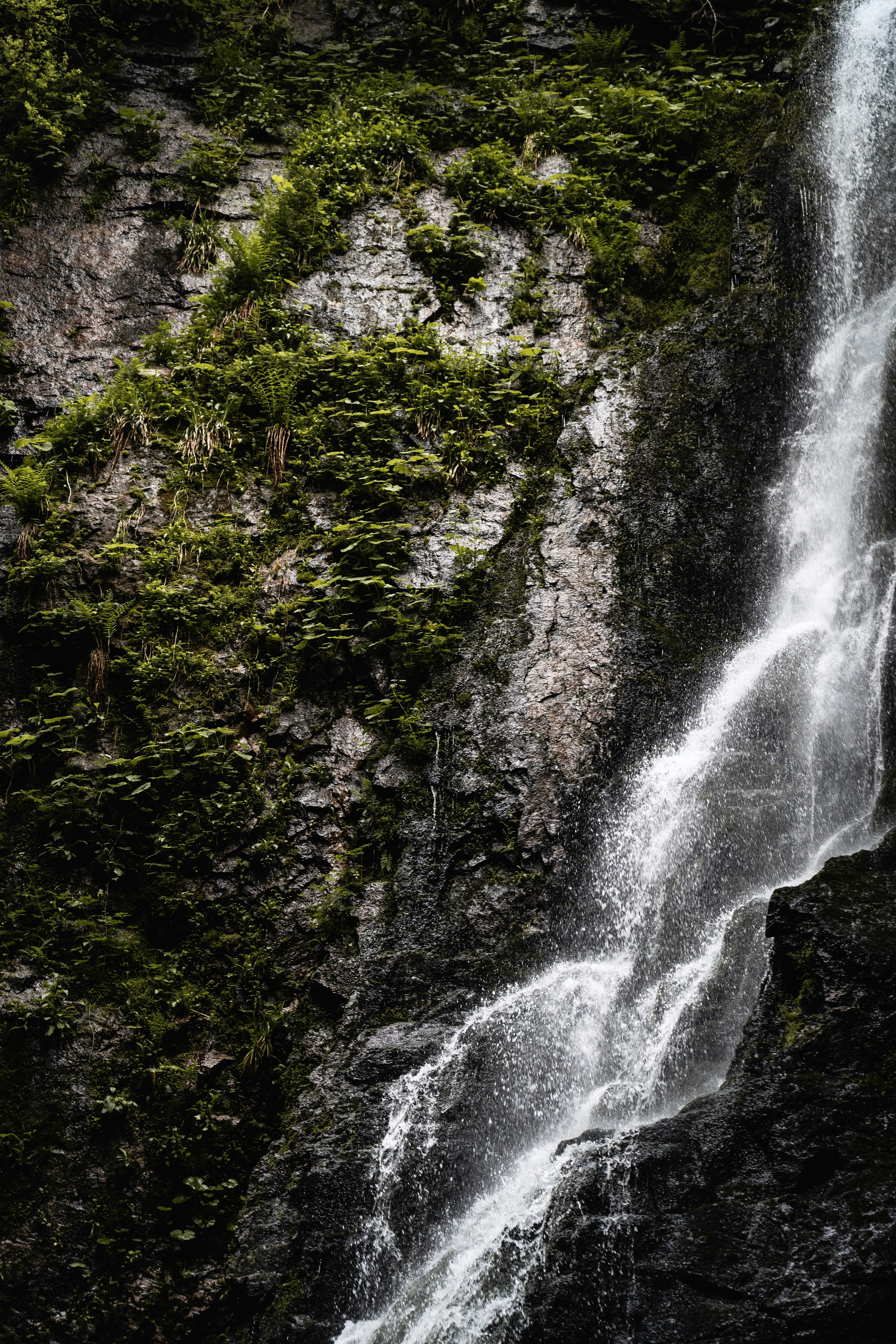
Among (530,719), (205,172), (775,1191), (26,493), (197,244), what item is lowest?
(775,1191)

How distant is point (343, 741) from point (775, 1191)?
3.92 m

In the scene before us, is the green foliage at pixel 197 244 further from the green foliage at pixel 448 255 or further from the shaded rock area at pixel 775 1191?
the shaded rock area at pixel 775 1191

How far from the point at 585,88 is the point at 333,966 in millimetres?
9566

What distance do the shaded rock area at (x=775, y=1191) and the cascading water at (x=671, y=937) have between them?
8.6 inches

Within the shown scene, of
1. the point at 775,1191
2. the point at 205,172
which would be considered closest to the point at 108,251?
the point at 205,172

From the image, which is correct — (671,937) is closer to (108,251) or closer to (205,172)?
(108,251)

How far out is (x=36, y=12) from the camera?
31.6ft

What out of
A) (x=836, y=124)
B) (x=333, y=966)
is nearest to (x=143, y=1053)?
(x=333, y=966)

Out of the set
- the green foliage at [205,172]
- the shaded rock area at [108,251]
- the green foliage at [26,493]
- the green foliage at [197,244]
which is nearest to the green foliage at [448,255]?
the shaded rock area at [108,251]

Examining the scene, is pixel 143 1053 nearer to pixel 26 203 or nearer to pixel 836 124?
pixel 26 203

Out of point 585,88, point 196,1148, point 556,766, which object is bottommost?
point 196,1148

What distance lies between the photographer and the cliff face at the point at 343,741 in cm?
414

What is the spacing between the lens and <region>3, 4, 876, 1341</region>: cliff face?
414 cm

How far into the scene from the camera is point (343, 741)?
651 centimetres
